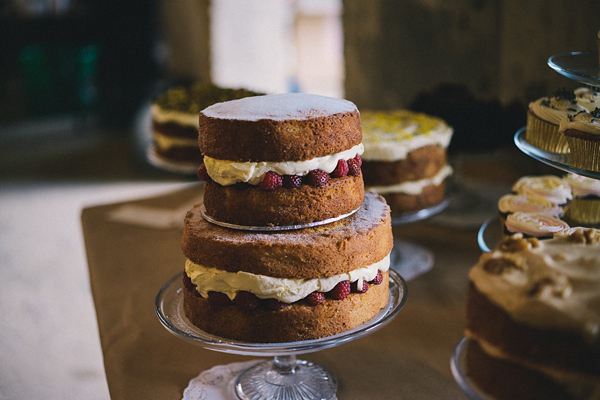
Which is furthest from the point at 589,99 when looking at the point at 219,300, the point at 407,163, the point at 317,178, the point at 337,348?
the point at 219,300

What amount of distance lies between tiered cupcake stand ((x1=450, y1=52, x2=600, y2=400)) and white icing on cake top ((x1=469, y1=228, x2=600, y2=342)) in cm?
18

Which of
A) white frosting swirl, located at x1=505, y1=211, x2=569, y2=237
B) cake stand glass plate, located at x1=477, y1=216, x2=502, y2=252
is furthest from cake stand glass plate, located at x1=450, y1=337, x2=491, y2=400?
white frosting swirl, located at x1=505, y1=211, x2=569, y2=237

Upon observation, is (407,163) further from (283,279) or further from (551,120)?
(283,279)

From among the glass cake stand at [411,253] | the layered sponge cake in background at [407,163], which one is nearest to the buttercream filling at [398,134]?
the layered sponge cake in background at [407,163]

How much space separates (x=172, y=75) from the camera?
8211 mm

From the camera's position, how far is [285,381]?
1.83 meters

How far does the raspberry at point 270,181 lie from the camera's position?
1.50 m

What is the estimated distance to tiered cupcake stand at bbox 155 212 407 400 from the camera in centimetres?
147

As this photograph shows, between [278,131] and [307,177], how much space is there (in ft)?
0.50

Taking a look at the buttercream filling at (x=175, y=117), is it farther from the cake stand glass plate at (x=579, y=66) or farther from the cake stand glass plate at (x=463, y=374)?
the cake stand glass plate at (x=463, y=374)

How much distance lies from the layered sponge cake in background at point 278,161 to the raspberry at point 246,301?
0.19 m

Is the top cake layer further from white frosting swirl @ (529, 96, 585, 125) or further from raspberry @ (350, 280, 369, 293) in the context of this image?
white frosting swirl @ (529, 96, 585, 125)

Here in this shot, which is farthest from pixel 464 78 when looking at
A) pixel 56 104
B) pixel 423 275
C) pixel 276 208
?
pixel 56 104

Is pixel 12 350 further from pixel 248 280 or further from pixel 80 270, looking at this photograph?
pixel 248 280
